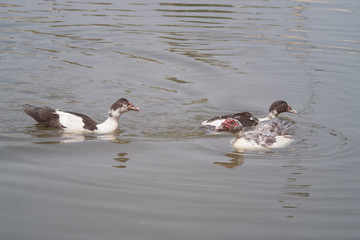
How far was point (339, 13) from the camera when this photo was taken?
57.1 ft

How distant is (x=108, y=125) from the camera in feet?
29.3

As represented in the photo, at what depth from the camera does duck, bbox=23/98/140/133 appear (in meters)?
8.70

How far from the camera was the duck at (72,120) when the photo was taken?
343 inches

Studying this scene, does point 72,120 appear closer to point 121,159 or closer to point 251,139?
point 121,159

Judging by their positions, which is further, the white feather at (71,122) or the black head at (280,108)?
the black head at (280,108)

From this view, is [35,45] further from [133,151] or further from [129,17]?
[133,151]

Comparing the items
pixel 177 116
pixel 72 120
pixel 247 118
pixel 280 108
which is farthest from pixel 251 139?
pixel 72 120

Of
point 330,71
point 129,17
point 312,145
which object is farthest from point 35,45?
point 312,145

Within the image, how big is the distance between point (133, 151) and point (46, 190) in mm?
1880

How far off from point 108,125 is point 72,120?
56cm

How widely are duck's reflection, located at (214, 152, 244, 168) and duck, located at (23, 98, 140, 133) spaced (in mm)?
2020

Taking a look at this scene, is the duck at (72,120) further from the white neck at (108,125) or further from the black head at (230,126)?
the black head at (230,126)

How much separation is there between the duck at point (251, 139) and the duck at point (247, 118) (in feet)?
0.92

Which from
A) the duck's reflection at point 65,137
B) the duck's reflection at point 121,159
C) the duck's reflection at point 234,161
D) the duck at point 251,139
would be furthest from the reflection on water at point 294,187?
the duck's reflection at point 65,137
